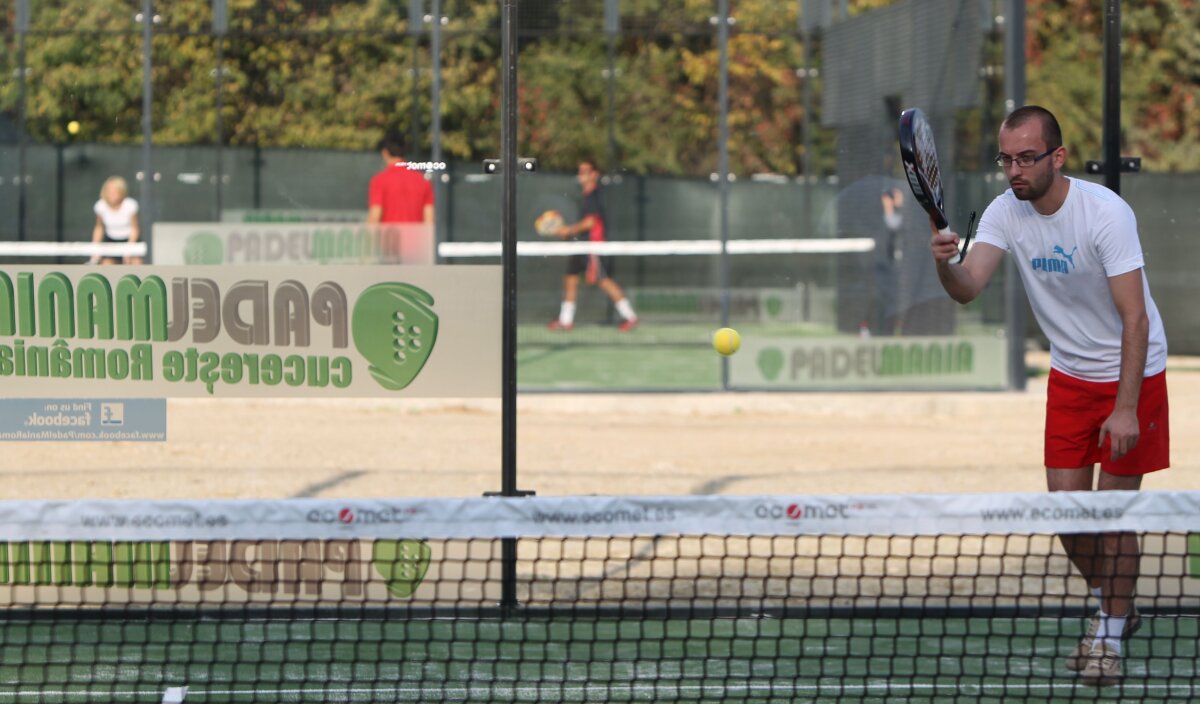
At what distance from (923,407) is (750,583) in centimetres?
561

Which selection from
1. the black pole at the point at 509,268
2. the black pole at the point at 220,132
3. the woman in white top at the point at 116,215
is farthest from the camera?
the black pole at the point at 220,132

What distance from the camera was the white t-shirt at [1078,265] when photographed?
5020mm

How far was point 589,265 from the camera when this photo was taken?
12.8 m

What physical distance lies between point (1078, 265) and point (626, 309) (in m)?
8.69

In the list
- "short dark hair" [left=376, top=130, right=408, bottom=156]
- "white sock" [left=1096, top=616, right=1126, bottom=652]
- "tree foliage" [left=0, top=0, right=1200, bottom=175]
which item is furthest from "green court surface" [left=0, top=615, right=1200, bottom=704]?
"tree foliage" [left=0, top=0, right=1200, bottom=175]

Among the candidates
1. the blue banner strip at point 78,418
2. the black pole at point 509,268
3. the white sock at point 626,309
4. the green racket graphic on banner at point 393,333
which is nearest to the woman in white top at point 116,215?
the white sock at point 626,309

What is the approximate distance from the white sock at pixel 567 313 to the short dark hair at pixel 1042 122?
7659mm

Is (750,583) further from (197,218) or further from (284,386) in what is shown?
(197,218)

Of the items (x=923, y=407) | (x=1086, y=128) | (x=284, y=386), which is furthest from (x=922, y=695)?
(x=1086, y=128)

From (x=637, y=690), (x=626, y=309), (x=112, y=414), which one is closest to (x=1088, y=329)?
(x=637, y=690)

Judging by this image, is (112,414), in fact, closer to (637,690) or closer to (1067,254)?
(637,690)

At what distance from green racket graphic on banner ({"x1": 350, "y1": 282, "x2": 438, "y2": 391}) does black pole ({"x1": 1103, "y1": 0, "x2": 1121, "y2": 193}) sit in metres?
2.39

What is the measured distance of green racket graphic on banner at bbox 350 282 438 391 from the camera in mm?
6148

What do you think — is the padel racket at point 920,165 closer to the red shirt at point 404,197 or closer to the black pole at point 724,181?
the red shirt at point 404,197
